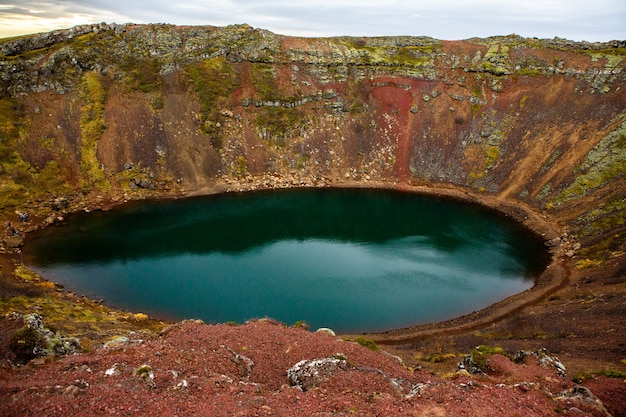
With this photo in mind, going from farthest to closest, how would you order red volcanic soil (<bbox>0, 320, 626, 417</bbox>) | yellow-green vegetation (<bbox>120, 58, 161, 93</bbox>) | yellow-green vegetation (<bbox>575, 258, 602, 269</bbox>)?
yellow-green vegetation (<bbox>120, 58, 161, 93</bbox>) → yellow-green vegetation (<bbox>575, 258, 602, 269</bbox>) → red volcanic soil (<bbox>0, 320, 626, 417</bbox>)

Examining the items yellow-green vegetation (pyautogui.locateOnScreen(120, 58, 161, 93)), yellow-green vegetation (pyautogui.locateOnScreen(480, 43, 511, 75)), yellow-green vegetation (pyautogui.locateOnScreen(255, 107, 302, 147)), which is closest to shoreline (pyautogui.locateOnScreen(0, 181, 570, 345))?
yellow-green vegetation (pyautogui.locateOnScreen(255, 107, 302, 147))

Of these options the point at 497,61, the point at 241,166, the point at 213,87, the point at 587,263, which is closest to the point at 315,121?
the point at 241,166

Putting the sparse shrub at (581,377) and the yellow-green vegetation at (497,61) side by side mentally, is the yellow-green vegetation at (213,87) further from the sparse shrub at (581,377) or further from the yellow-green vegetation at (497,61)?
the sparse shrub at (581,377)

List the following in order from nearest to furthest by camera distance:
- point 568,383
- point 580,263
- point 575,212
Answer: point 568,383 → point 580,263 → point 575,212

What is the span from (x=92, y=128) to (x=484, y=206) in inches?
2669

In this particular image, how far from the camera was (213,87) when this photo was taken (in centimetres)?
8444

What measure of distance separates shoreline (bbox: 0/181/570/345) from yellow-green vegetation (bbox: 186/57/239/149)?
1246cm

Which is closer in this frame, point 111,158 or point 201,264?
point 201,264

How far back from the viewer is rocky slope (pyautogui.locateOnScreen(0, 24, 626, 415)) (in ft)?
216

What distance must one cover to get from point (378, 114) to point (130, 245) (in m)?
54.6

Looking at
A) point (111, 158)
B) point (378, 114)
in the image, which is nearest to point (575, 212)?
point (378, 114)

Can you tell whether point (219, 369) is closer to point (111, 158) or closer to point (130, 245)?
point (130, 245)

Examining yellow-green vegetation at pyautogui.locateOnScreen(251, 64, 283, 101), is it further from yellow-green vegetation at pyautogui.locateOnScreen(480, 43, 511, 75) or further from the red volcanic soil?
the red volcanic soil

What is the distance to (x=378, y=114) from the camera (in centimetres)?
8800
